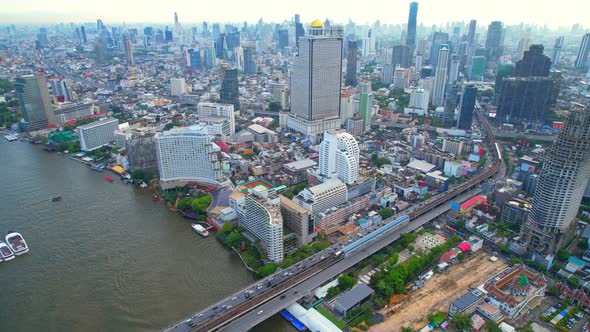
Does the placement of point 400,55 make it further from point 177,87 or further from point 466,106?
point 177,87

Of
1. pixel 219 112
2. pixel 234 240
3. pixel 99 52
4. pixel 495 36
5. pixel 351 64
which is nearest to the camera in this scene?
pixel 234 240

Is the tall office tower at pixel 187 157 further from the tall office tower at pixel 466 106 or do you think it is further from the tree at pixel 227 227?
the tall office tower at pixel 466 106

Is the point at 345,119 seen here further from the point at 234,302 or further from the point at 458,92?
the point at 234,302

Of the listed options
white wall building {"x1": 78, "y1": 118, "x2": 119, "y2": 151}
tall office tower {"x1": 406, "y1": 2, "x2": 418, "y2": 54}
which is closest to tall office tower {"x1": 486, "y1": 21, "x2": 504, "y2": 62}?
tall office tower {"x1": 406, "y1": 2, "x2": 418, "y2": 54}

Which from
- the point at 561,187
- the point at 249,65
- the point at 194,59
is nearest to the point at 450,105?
the point at 561,187

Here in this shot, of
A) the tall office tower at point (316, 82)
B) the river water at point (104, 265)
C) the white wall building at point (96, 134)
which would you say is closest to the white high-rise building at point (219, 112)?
the tall office tower at point (316, 82)

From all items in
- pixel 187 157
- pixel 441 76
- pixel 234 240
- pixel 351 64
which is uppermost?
pixel 351 64

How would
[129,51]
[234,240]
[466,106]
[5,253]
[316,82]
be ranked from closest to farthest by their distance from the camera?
[5,253], [234,240], [316,82], [466,106], [129,51]
